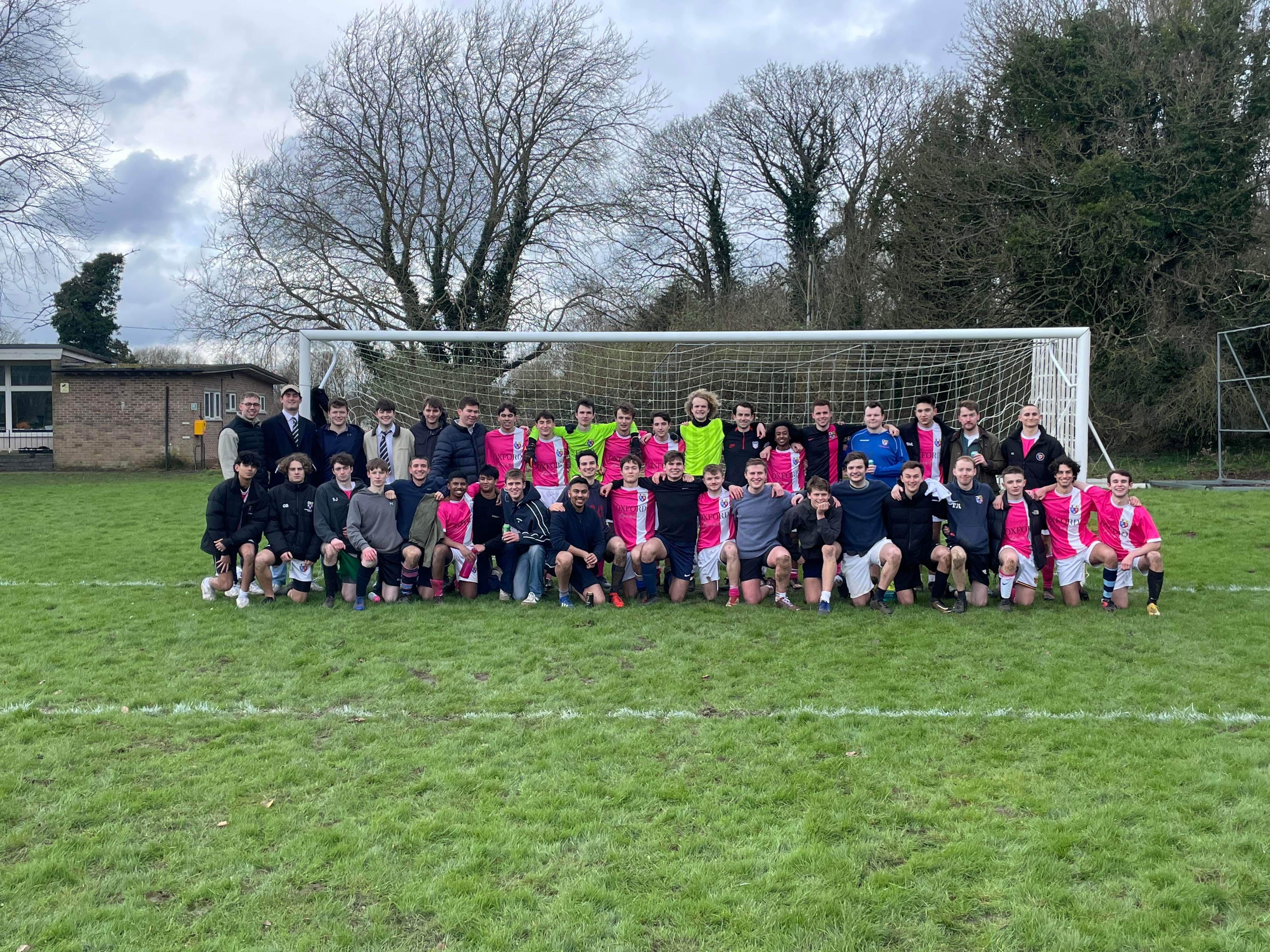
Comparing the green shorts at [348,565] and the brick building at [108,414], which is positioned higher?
the brick building at [108,414]

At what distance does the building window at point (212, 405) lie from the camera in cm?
2752

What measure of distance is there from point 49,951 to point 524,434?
595 cm

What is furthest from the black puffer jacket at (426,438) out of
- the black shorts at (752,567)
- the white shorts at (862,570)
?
the white shorts at (862,570)

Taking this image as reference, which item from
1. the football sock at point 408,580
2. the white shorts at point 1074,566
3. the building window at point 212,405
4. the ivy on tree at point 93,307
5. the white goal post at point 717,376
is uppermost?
the ivy on tree at point 93,307

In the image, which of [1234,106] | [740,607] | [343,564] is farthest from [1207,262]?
[343,564]

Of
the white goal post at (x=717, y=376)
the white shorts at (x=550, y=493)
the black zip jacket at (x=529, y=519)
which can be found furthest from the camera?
the white goal post at (x=717, y=376)

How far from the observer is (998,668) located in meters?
5.43

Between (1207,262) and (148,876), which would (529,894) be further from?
(1207,262)

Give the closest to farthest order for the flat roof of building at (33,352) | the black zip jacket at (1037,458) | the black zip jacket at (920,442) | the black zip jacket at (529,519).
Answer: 1. the black zip jacket at (529,519)
2. the black zip jacket at (1037,458)
3. the black zip jacket at (920,442)
4. the flat roof of building at (33,352)

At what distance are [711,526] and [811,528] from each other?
0.91 meters

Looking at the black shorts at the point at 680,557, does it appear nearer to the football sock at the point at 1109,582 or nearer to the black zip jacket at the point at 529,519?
the black zip jacket at the point at 529,519

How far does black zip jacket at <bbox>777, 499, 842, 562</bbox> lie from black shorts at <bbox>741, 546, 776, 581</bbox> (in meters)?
0.27

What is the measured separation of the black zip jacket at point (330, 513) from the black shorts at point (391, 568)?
0.34 m

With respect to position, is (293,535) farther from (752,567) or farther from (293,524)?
(752,567)
